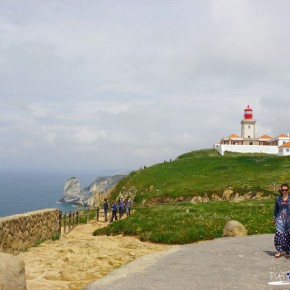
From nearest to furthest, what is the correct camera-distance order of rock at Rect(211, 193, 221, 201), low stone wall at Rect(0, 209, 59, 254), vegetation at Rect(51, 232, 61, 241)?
low stone wall at Rect(0, 209, 59, 254) < vegetation at Rect(51, 232, 61, 241) < rock at Rect(211, 193, 221, 201)

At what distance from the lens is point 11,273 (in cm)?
1058

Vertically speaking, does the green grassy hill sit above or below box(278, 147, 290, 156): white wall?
below

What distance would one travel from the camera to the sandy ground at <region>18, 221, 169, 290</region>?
1456cm

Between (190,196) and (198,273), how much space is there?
4884cm

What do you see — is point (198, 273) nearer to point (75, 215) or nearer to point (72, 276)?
point (72, 276)

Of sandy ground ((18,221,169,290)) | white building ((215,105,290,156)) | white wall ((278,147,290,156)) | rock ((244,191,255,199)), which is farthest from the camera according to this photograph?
white building ((215,105,290,156))

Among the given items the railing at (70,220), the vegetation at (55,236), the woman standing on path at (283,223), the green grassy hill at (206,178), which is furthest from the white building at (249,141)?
the woman standing on path at (283,223)

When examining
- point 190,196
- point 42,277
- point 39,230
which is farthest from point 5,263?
point 190,196

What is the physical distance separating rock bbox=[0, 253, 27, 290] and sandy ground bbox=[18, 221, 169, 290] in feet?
10.0

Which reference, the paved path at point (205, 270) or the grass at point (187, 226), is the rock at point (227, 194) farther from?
the paved path at point (205, 270)

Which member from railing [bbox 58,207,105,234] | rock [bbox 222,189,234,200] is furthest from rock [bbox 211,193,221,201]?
→ railing [bbox 58,207,105,234]

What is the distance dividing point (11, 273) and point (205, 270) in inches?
293

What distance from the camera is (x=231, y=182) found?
2660 inches

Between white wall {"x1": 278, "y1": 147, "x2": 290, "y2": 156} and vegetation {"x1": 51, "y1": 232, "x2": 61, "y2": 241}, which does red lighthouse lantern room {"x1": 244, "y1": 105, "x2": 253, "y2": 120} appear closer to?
white wall {"x1": 278, "y1": 147, "x2": 290, "y2": 156}
